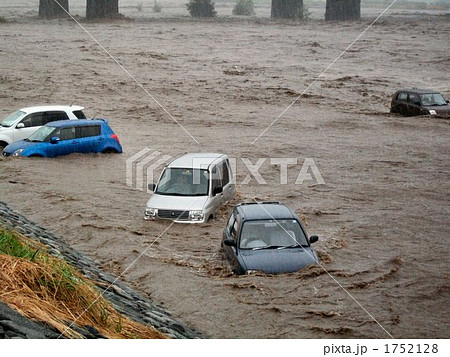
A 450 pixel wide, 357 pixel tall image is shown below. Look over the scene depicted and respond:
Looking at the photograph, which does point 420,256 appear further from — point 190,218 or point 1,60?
point 1,60

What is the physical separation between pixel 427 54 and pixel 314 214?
1268 inches

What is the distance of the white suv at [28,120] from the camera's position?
24328mm

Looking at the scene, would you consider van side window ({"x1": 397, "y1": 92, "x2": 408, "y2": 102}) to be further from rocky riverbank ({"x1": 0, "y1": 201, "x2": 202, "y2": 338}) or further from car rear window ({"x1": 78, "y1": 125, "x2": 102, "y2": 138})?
rocky riverbank ({"x1": 0, "y1": 201, "x2": 202, "y2": 338})

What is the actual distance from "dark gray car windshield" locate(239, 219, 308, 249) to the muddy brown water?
0.69 m

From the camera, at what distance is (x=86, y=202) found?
776 inches

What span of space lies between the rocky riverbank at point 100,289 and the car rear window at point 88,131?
709 cm

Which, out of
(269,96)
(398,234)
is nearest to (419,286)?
(398,234)

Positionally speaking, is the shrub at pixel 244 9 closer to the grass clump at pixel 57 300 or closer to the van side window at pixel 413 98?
the van side window at pixel 413 98

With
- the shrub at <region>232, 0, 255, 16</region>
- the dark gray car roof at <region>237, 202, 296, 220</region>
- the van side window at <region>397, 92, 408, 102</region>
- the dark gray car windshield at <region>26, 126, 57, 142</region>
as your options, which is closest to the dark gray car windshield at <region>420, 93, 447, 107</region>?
the van side window at <region>397, 92, 408, 102</region>

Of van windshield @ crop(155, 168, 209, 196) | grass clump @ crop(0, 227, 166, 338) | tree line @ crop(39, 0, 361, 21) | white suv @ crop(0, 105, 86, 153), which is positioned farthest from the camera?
tree line @ crop(39, 0, 361, 21)

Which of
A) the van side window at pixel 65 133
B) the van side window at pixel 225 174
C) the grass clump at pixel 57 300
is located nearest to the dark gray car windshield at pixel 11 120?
the van side window at pixel 65 133

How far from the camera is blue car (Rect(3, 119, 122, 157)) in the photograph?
2305cm

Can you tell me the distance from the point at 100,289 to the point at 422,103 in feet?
76.6

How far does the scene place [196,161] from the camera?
58.6ft
